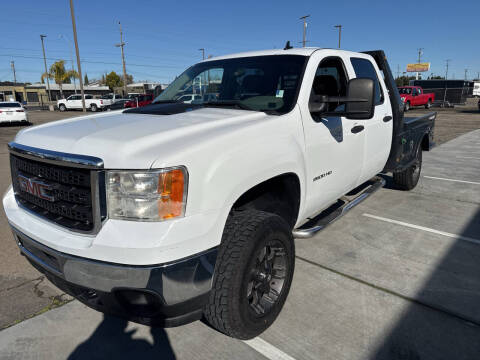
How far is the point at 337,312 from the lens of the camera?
103 inches

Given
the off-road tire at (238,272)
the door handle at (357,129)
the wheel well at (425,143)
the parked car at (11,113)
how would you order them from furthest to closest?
the parked car at (11,113), the wheel well at (425,143), the door handle at (357,129), the off-road tire at (238,272)

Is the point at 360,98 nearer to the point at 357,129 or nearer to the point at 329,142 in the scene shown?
the point at 329,142

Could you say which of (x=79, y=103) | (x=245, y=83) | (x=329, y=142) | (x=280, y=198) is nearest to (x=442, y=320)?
(x=280, y=198)

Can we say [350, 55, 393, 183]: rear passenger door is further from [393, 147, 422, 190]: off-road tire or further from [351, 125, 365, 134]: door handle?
[393, 147, 422, 190]: off-road tire

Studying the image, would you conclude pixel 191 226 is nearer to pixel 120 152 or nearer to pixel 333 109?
pixel 120 152

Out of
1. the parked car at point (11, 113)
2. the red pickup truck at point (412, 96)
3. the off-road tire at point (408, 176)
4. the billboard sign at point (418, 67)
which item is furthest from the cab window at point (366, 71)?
the billboard sign at point (418, 67)

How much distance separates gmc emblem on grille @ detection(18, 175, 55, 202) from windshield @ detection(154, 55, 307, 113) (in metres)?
1.48

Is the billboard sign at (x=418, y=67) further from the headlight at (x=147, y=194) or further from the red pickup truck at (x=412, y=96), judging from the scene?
the headlight at (x=147, y=194)

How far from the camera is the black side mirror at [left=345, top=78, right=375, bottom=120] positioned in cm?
255

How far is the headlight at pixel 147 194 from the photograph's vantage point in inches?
67.5

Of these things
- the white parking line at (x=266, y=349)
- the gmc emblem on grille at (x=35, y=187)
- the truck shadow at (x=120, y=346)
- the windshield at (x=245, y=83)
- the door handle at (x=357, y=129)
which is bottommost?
the white parking line at (x=266, y=349)

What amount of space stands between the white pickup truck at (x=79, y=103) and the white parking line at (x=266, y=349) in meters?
34.3

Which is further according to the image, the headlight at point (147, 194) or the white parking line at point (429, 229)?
the white parking line at point (429, 229)

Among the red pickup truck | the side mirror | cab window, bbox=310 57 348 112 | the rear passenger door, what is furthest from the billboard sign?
the side mirror
